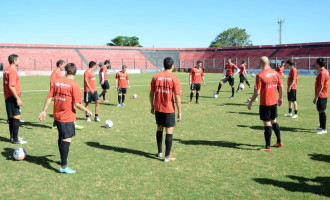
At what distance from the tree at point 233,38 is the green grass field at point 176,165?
334 feet

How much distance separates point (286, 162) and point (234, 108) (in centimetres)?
772

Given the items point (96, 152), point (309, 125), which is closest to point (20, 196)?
point (96, 152)

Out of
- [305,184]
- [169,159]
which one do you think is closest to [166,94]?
[169,159]

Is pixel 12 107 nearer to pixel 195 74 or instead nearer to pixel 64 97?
pixel 64 97

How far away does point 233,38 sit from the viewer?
10825 centimetres

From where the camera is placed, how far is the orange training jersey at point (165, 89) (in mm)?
6324

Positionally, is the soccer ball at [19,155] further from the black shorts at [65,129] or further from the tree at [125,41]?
the tree at [125,41]

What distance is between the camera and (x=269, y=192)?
16.4 ft

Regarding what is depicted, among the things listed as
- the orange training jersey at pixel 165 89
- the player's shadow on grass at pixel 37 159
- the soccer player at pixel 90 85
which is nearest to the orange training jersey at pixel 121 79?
the soccer player at pixel 90 85

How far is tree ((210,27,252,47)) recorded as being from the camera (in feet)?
353

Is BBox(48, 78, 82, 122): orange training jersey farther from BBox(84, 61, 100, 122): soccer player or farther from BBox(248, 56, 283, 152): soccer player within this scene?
BBox(84, 61, 100, 122): soccer player

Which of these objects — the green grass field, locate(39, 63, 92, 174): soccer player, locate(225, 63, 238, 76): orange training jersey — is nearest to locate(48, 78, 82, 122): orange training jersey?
locate(39, 63, 92, 174): soccer player

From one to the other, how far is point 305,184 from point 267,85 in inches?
101

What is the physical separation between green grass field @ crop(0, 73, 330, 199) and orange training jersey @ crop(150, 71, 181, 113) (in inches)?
49.6
